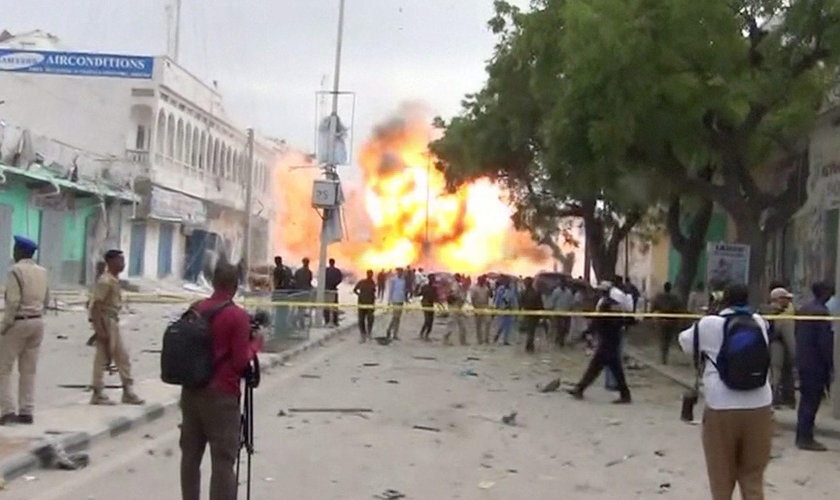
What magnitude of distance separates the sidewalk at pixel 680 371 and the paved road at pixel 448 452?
1.05m

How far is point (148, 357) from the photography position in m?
20.2

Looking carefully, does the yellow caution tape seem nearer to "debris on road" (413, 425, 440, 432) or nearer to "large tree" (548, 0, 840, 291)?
"debris on road" (413, 425, 440, 432)

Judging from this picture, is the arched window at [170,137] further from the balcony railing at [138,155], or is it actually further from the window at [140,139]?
the balcony railing at [138,155]

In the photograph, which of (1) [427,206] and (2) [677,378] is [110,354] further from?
(1) [427,206]

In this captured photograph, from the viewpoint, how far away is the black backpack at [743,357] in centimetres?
696

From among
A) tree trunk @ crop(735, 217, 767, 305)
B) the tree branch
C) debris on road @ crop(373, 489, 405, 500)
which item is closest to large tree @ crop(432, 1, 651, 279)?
the tree branch

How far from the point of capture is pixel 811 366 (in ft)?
38.6

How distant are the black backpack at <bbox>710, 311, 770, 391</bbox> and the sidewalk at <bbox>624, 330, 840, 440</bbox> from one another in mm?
5400

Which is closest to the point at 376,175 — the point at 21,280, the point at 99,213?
the point at 99,213

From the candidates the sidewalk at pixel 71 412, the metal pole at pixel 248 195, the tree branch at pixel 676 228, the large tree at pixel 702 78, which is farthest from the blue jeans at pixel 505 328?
the metal pole at pixel 248 195

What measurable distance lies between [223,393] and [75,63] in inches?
1663

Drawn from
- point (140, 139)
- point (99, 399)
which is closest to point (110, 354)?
point (99, 399)

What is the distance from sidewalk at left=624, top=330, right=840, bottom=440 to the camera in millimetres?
13812

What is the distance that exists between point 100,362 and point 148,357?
7787 millimetres
